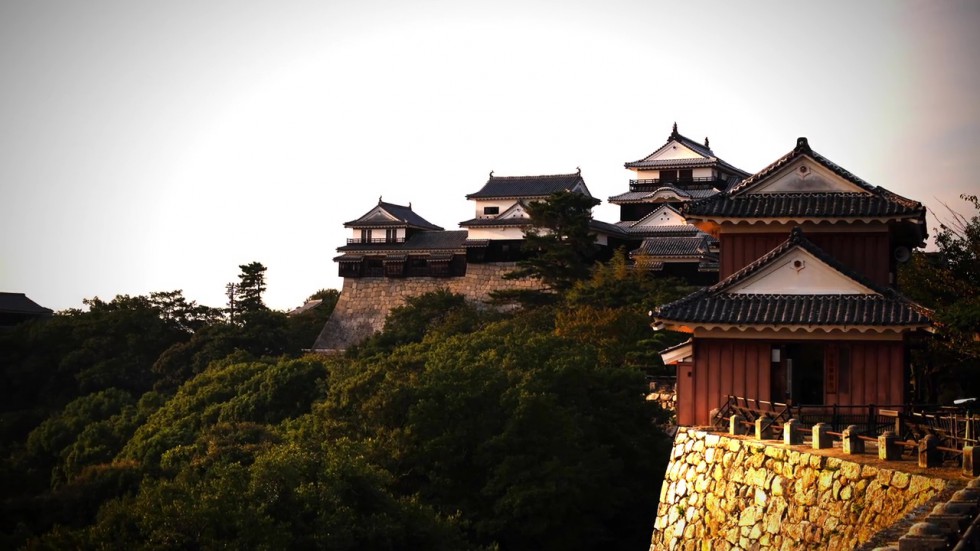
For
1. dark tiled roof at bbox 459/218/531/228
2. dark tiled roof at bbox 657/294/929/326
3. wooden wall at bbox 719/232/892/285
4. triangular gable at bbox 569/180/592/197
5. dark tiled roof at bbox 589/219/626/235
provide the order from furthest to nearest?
triangular gable at bbox 569/180/592/197 < dark tiled roof at bbox 459/218/531/228 < dark tiled roof at bbox 589/219/626/235 < wooden wall at bbox 719/232/892/285 < dark tiled roof at bbox 657/294/929/326

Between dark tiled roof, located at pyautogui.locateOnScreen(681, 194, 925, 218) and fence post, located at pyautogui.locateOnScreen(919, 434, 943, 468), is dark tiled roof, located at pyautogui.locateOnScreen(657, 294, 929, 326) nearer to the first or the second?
dark tiled roof, located at pyautogui.locateOnScreen(681, 194, 925, 218)

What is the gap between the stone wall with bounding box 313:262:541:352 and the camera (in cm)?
5244

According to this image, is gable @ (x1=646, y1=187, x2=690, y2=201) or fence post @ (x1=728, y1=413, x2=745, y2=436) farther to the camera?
gable @ (x1=646, y1=187, x2=690, y2=201)

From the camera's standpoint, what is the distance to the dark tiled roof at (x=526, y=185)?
Answer: 177 feet

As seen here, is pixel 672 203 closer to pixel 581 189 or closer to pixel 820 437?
pixel 581 189

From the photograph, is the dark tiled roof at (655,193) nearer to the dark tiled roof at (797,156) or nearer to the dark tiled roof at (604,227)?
the dark tiled roof at (604,227)

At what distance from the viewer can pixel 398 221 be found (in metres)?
55.8

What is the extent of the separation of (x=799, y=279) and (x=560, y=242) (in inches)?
1143

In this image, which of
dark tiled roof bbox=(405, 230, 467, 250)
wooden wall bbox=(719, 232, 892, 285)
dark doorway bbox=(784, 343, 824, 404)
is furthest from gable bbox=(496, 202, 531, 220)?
dark doorway bbox=(784, 343, 824, 404)

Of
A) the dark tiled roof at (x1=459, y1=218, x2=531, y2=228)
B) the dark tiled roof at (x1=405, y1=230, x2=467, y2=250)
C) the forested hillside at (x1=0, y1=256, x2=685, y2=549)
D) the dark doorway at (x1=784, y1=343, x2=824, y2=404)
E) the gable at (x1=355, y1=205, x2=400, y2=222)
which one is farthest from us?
the gable at (x1=355, y1=205, x2=400, y2=222)

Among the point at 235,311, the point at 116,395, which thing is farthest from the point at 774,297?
the point at 235,311

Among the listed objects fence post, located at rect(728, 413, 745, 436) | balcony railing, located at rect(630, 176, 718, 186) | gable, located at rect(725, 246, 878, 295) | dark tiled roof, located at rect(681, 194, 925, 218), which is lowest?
fence post, located at rect(728, 413, 745, 436)

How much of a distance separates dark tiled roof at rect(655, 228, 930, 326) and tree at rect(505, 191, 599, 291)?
91.6 feet

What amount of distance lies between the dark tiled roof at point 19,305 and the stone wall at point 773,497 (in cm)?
5342
